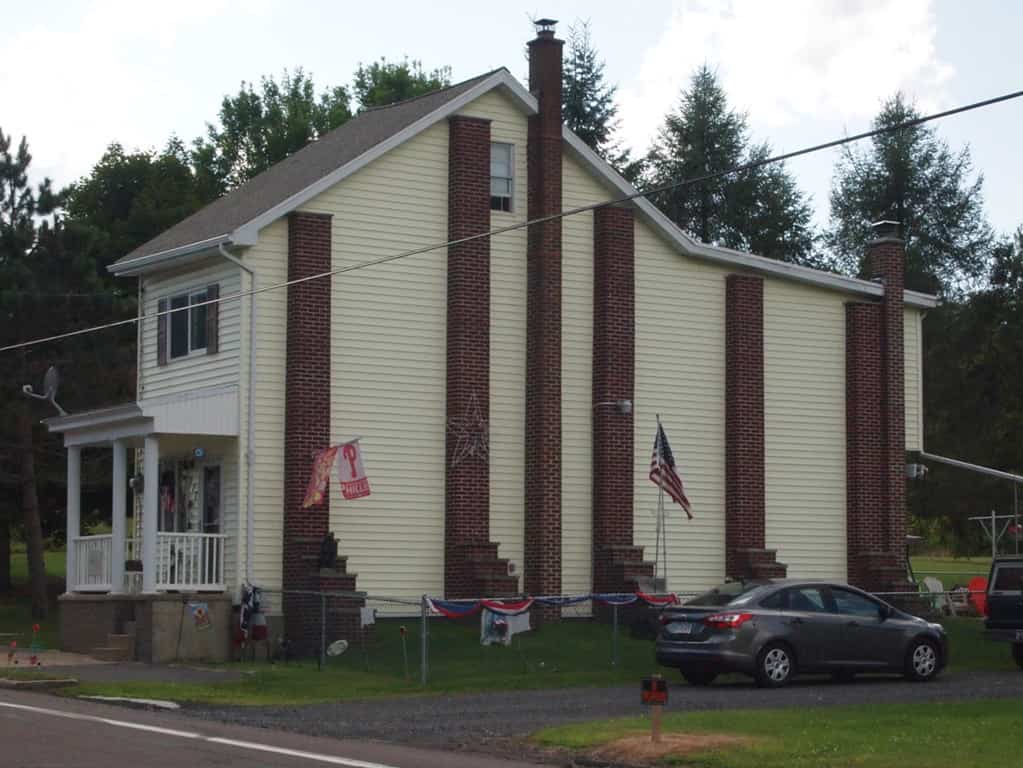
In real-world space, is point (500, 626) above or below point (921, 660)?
above

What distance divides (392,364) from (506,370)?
2.35 metres

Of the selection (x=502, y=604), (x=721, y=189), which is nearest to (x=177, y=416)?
(x=502, y=604)

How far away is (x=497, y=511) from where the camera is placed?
31.9 meters

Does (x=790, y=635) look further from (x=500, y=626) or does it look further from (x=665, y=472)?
(x=665, y=472)

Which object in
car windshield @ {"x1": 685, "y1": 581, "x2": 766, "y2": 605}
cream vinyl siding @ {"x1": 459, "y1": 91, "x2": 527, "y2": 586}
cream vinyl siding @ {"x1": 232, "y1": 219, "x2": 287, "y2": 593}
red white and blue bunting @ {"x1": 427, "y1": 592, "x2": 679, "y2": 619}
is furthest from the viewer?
cream vinyl siding @ {"x1": 459, "y1": 91, "x2": 527, "y2": 586}

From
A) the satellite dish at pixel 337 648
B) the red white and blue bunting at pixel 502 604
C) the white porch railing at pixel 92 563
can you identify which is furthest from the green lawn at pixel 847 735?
the white porch railing at pixel 92 563

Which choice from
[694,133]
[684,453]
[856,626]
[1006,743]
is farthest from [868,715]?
[694,133]

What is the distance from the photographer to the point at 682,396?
112 feet

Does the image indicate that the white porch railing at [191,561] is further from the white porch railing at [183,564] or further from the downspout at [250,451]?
the downspout at [250,451]

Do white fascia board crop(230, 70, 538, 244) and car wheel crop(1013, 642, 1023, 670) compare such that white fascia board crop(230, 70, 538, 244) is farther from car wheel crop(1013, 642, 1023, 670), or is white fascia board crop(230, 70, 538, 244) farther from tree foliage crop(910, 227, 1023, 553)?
tree foliage crop(910, 227, 1023, 553)

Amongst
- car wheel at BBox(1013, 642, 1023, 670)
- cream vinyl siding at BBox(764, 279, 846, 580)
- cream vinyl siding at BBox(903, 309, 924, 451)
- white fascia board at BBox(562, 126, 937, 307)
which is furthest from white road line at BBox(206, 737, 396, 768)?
cream vinyl siding at BBox(903, 309, 924, 451)

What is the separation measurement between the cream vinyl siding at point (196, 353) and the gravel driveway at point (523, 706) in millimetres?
9672

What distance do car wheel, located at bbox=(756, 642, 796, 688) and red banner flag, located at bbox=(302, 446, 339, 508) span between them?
8732 millimetres

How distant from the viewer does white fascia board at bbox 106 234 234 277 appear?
98.5 feet
